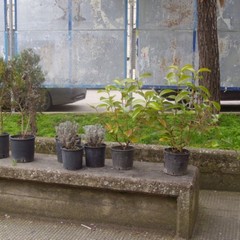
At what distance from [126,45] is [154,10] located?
98cm

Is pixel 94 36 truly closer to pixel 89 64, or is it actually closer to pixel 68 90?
pixel 89 64

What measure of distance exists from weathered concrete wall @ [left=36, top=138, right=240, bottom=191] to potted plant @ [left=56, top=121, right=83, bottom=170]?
0.85 meters

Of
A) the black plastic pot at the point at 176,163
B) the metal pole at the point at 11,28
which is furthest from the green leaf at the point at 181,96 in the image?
the metal pole at the point at 11,28

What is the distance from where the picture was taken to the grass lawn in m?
5.28

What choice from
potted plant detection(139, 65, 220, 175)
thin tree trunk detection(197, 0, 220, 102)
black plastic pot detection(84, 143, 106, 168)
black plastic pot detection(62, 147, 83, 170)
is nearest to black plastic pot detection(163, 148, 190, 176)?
potted plant detection(139, 65, 220, 175)

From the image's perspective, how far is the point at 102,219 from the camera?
4.03 meters

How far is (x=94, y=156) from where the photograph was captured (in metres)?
4.11

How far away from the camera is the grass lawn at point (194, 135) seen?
17.3ft

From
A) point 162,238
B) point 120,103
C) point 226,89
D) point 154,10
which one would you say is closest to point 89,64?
point 154,10

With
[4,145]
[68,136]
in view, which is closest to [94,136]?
[68,136]

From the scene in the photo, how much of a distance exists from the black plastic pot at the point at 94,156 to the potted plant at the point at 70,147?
0.29ft

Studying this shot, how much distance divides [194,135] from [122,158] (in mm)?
1339

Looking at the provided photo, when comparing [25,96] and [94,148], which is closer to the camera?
[94,148]

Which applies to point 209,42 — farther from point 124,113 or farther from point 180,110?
point 124,113
